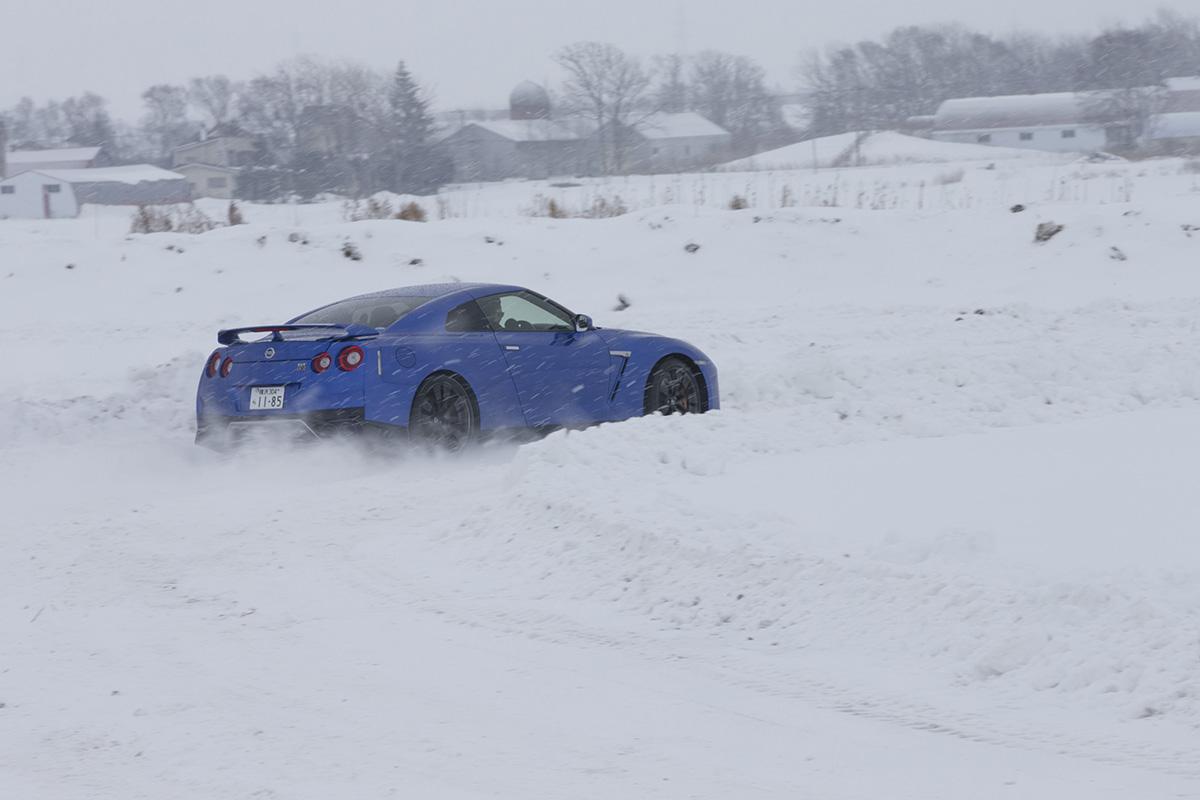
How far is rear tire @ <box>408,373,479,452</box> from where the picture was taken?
9820 millimetres

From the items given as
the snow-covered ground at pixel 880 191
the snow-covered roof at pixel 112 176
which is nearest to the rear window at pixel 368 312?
the snow-covered ground at pixel 880 191

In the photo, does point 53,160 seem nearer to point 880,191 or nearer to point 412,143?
point 412,143

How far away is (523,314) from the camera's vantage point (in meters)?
10.8

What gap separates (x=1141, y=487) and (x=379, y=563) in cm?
399

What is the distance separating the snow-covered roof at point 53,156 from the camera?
3967 inches

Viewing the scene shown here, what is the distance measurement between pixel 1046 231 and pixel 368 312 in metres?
14.7

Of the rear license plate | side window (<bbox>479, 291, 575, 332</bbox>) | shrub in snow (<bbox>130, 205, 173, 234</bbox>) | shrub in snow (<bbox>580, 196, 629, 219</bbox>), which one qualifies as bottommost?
the rear license plate

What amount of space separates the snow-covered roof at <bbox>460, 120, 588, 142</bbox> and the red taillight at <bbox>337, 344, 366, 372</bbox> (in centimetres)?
9345

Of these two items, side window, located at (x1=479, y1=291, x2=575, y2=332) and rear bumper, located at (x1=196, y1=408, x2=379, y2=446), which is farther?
side window, located at (x1=479, y1=291, x2=575, y2=332)

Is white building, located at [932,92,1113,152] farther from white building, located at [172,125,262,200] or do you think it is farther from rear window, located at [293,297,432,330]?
rear window, located at [293,297,432,330]

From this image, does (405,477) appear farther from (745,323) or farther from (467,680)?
(745,323)

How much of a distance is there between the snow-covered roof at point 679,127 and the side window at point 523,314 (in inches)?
4187

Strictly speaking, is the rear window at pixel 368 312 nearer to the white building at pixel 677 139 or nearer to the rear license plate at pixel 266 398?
the rear license plate at pixel 266 398

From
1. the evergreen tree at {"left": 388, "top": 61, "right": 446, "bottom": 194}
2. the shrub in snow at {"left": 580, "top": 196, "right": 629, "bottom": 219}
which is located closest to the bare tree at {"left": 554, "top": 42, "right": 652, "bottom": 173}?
the evergreen tree at {"left": 388, "top": 61, "right": 446, "bottom": 194}
